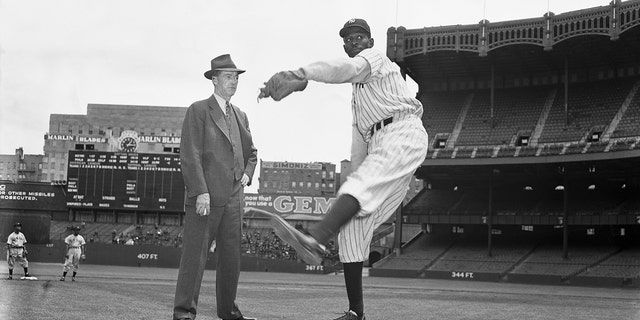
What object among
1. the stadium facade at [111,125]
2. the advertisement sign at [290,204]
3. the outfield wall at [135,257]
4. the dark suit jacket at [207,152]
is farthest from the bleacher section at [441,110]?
the stadium facade at [111,125]

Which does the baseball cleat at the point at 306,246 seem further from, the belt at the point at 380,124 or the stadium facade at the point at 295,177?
the stadium facade at the point at 295,177

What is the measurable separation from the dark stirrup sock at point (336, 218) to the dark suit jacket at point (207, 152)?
173 cm

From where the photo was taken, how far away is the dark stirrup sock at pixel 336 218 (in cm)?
445

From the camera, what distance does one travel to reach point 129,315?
7.84m

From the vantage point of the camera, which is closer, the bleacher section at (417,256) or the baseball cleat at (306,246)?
the baseball cleat at (306,246)

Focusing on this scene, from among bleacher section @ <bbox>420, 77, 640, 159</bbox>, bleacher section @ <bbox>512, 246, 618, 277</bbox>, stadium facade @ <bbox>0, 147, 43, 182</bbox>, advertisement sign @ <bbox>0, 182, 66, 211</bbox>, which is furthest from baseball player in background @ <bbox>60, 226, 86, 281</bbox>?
stadium facade @ <bbox>0, 147, 43, 182</bbox>

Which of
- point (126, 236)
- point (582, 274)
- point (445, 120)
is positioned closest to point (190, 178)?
point (582, 274)

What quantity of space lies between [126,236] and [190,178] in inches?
1840

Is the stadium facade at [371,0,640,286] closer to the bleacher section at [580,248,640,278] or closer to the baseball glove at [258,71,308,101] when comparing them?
the bleacher section at [580,248,640,278]

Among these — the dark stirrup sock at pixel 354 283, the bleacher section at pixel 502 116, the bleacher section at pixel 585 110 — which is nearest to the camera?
the dark stirrup sock at pixel 354 283

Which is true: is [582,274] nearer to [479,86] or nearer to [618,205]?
[618,205]

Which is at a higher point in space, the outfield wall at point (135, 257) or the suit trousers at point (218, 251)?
the suit trousers at point (218, 251)

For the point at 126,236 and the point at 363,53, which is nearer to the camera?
the point at 363,53

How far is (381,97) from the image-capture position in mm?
5336
